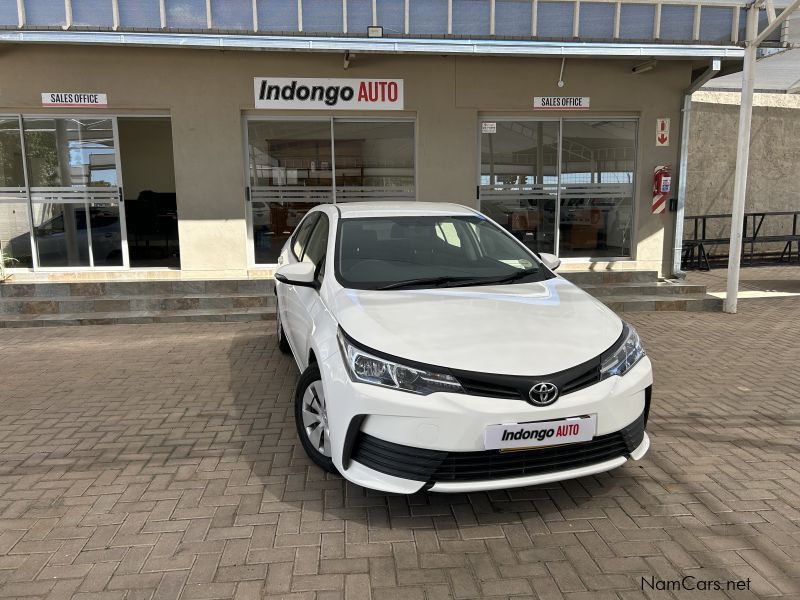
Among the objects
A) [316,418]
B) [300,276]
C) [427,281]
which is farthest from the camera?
[300,276]

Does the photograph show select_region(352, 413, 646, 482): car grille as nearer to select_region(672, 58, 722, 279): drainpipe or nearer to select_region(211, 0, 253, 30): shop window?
select_region(211, 0, 253, 30): shop window

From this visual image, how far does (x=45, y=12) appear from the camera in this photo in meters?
7.37

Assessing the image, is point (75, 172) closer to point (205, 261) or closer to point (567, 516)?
point (205, 261)

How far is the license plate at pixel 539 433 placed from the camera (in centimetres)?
283

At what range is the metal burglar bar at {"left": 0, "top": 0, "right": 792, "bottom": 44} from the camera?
7406mm

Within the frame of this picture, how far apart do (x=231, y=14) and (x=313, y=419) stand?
6.11 meters

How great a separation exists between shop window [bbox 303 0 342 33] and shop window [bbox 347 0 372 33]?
129mm

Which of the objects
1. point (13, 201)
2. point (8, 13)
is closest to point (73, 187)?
point (13, 201)

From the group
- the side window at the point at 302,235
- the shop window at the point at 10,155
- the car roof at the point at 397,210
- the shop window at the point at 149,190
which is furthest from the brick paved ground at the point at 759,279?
the shop window at the point at 10,155

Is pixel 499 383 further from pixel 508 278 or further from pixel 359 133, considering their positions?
pixel 359 133

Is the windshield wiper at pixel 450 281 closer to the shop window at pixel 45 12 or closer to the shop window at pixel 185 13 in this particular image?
the shop window at pixel 185 13

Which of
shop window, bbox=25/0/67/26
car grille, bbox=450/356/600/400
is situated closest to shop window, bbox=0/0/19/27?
shop window, bbox=25/0/67/26

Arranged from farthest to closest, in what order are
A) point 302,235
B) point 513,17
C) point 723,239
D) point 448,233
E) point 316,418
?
point 723,239 → point 513,17 → point 302,235 → point 448,233 → point 316,418

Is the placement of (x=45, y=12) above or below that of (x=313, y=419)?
above
